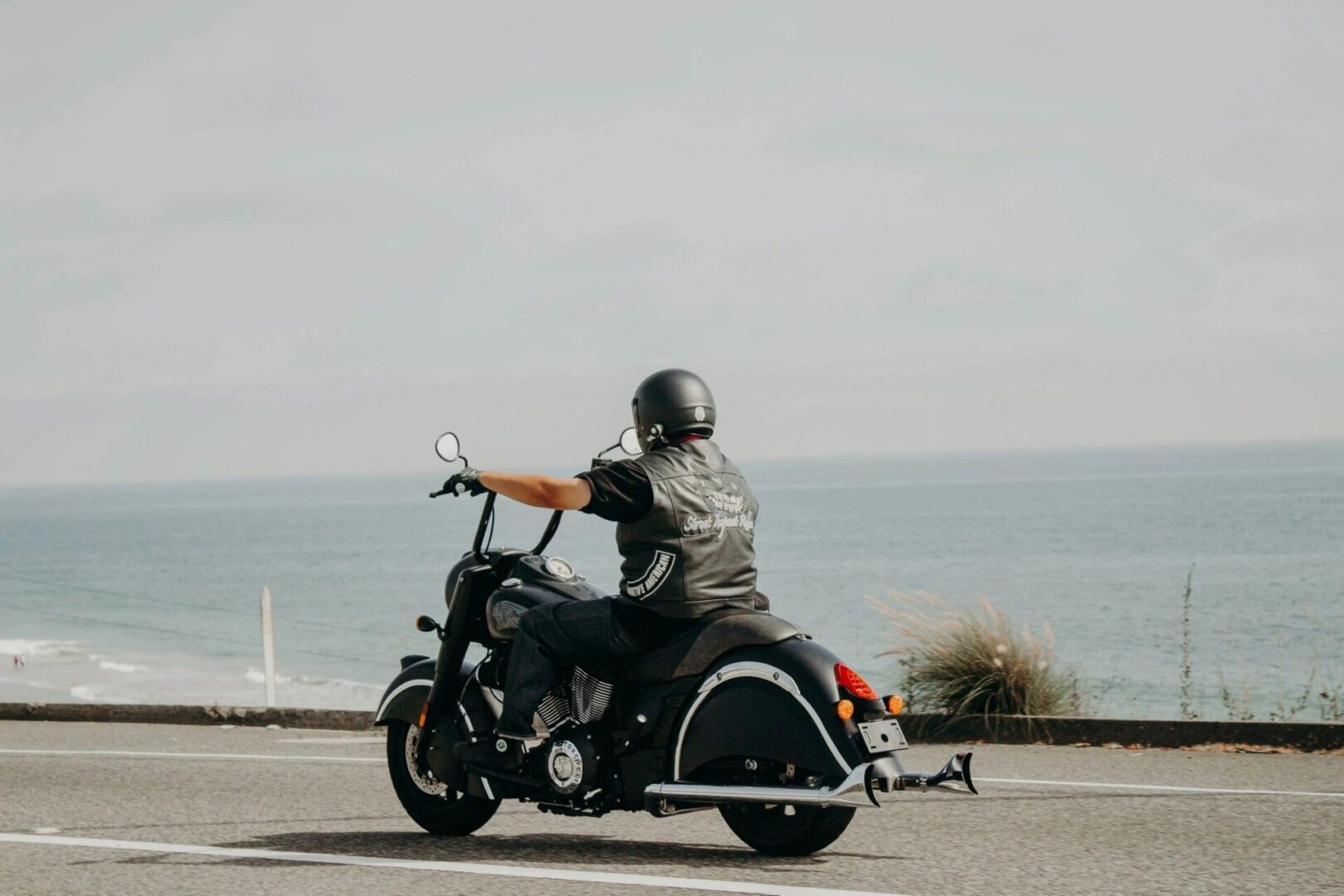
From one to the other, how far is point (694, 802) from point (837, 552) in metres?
100

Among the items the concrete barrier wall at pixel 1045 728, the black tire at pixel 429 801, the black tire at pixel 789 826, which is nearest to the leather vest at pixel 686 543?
the black tire at pixel 789 826

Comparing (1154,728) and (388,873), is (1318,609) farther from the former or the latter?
(388,873)

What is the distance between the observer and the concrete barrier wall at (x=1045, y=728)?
34.9ft

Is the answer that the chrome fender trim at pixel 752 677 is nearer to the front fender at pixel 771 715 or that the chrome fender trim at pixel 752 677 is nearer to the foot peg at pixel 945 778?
the front fender at pixel 771 715

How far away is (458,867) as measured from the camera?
650 cm

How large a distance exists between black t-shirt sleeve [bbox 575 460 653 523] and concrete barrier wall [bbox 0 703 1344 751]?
5.97 meters

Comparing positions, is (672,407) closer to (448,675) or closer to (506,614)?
(506,614)

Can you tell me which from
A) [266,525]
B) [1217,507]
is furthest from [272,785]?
[266,525]

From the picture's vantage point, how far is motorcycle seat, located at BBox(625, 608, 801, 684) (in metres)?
6.19

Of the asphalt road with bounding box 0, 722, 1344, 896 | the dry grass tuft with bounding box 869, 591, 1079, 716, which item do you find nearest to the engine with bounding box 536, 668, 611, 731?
the asphalt road with bounding box 0, 722, 1344, 896

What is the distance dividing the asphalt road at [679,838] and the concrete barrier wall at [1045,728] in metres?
0.48

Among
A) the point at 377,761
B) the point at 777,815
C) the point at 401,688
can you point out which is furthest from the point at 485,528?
the point at 377,761

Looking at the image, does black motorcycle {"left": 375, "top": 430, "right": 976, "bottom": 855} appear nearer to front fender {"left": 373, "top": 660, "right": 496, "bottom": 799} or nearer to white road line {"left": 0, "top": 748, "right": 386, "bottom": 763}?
front fender {"left": 373, "top": 660, "right": 496, "bottom": 799}

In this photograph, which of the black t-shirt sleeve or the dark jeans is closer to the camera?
the black t-shirt sleeve
